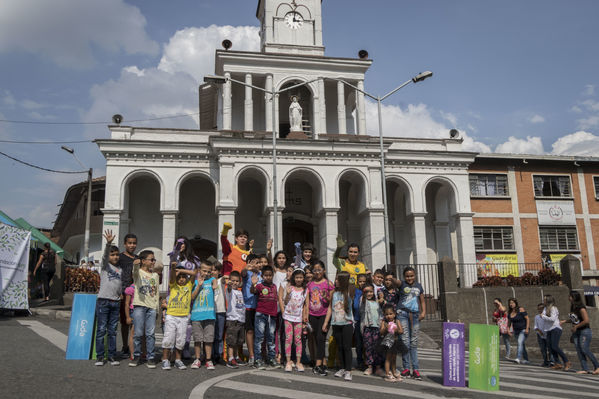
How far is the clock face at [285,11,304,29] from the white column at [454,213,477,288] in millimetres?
13695

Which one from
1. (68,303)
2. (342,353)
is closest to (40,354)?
Result: (342,353)

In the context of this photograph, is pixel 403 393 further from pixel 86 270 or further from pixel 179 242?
pixel 86 270

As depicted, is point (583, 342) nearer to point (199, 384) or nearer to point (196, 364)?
point (196, 364)

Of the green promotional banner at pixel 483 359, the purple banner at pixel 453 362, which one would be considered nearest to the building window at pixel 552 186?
the green promotional banner at pixel 483 359

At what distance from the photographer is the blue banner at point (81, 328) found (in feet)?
22.8

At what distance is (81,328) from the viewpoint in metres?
7.03

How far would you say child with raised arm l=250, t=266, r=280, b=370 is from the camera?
290 inches

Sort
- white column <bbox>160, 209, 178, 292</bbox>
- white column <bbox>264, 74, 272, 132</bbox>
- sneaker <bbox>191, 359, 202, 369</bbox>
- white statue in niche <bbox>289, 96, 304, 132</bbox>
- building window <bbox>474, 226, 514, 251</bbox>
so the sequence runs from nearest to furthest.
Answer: sneaker <bbox>191, 359, 202, 369</bbox> < white column <bbox>160, 209, 178, 292</bbox> < white statue in niche <bbox>289, 96, 304, 132</bbox> < white column <bbox>264, 74, 272, 132</bbox> < building window <bbox>474, 226, 514, 251</bbox>

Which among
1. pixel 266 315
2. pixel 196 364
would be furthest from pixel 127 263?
pixel 266 315

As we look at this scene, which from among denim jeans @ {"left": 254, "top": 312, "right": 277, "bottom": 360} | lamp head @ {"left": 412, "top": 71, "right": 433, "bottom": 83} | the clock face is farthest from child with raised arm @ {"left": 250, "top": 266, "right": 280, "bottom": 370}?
the clock face

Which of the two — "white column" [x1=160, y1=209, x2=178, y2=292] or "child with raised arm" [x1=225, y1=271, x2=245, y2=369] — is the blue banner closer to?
"child with raised arm" [x1=225, y1=271, x2=245, y2=369]

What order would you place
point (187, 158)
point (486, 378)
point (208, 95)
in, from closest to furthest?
point (486, 378)
point (187, 158)
point (208, 95)

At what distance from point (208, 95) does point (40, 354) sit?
22.7 metres

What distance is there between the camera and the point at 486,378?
256 inches
